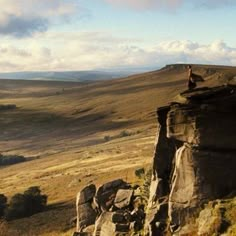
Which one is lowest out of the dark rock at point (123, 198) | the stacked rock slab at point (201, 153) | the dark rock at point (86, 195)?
the dark rock at point (86, 195)

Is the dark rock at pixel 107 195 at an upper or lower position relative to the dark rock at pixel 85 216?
upper

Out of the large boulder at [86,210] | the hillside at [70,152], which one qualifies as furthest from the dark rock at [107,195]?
the hillside at [70,152]

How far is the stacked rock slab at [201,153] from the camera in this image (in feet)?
81.8

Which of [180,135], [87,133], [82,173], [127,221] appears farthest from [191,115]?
[87,133]

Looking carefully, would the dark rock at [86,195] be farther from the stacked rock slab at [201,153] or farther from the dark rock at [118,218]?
the stacked rock slab at [201,153]

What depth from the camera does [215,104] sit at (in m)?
24.9

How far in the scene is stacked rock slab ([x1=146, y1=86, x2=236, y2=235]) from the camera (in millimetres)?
24938

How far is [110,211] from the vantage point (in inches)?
1222

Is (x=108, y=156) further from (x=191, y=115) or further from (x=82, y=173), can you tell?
(x=191, y=115)

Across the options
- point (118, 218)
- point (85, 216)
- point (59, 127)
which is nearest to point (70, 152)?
point (59, 127)

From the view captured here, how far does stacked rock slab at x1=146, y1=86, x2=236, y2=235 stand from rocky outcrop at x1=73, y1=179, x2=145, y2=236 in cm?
265

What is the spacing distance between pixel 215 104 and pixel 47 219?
2742 cm

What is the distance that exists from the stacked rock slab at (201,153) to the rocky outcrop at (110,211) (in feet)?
8.69

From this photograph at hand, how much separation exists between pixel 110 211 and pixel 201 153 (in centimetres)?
841
